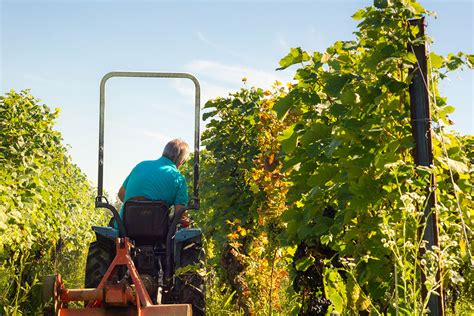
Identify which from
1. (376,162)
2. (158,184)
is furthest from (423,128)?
(158,184)

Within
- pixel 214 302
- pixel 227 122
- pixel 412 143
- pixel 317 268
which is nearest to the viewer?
pixel 412 143

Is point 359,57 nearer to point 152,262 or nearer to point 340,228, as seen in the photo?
point 340,228

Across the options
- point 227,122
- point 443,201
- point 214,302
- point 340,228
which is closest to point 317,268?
point 340,228

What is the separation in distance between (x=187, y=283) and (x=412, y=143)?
3.23m

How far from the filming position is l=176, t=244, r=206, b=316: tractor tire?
20.5 ft

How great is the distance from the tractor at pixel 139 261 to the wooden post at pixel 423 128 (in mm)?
2519

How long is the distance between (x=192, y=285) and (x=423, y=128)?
326 centimetres

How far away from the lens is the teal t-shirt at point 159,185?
20.5 ft

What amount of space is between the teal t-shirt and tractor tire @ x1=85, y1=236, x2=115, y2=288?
0.48 meters

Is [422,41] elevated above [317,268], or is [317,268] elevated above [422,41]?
[422,41]

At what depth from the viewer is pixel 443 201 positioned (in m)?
3.72

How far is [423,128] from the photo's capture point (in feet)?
11.4

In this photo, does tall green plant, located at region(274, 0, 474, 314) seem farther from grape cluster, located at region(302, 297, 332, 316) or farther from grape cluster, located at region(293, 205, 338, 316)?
grape cluster, located at region(302, 297, 332, 316)

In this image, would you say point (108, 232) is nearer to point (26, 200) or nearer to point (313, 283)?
point (313, 283)
